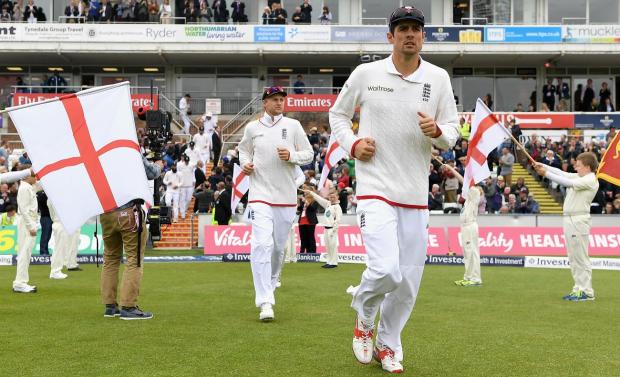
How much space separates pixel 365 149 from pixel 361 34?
36.7 m

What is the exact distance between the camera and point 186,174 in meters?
29.1

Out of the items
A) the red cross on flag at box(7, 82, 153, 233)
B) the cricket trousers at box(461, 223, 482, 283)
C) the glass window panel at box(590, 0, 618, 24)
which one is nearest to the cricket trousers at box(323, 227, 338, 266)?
the cricket trousers at box(461, 223, 482, 283)

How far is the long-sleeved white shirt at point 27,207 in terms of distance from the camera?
1312 cm

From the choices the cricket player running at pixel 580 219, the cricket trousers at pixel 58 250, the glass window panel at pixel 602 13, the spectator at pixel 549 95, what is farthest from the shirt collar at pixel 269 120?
the glass window panel at pixel 602 13

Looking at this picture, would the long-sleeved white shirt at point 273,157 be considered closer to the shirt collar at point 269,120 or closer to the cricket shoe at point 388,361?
the shirt collar at point 269,120

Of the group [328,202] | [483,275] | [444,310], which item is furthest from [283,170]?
[328,202]

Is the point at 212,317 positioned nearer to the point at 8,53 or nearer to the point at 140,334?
the point at 140,334

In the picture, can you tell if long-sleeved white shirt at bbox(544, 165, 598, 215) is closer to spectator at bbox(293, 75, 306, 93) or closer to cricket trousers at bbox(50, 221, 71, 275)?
cricket trousers at bbox(50, 221, 71, 275)

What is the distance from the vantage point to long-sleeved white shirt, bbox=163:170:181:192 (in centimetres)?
2845

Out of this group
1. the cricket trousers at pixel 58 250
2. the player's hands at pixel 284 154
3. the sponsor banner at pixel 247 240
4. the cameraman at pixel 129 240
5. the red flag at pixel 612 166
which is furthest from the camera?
the sponsor banner at pixel 247 240

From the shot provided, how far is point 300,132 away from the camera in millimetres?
10328

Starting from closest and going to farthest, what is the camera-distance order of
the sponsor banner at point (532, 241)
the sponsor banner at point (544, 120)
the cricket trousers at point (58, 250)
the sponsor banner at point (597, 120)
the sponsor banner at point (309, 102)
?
1. the cricket trousers at point (58, 250)
2. the sponsor banner at point (532, 241)
3. the sponsor banner at point (309, 102)
4. the sponsor banner at point (544, 120)
5. the sponsor banner at point (597, 120)

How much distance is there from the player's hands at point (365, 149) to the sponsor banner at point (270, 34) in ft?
120

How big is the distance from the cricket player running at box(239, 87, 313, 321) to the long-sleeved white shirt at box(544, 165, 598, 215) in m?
4.27
